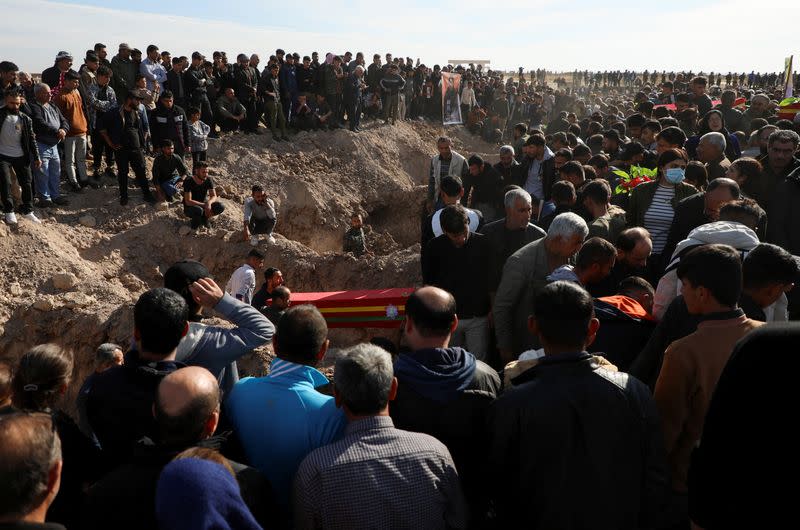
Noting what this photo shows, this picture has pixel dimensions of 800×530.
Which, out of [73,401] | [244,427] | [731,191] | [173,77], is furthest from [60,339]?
[731,191]

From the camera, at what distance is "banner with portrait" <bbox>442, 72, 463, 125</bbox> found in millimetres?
22250

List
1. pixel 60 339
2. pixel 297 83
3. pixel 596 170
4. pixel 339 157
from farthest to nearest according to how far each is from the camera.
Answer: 1. pixel 339 157
2. pixel 297 83
3. pixel 60 339
4. pixel 596 170

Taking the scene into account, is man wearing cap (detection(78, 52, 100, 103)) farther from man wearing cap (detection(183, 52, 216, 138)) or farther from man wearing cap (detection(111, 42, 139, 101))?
man wearing cap (detection(183, 52, 216, 138))

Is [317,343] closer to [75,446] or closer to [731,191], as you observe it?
[75,446]

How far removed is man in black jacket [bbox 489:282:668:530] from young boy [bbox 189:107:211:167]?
11.6 m

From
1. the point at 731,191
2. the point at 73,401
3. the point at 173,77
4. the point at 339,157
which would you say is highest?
the point at 173,77

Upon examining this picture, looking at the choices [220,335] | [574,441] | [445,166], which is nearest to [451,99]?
[445,166]

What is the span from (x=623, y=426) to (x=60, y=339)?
862cm

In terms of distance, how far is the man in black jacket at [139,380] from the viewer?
2781 mm

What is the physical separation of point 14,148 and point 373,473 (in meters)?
8.92

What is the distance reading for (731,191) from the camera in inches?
189

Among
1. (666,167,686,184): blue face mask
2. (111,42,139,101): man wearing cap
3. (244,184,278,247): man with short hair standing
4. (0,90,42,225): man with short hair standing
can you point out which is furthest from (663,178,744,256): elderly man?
(111,42,139,101): man wearing cap

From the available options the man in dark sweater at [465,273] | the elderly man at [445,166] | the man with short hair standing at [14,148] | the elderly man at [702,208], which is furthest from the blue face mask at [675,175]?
the man with short hair standing at [14,148]

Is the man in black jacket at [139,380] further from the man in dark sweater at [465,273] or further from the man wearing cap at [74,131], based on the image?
the man wearing cap at [74,131]
